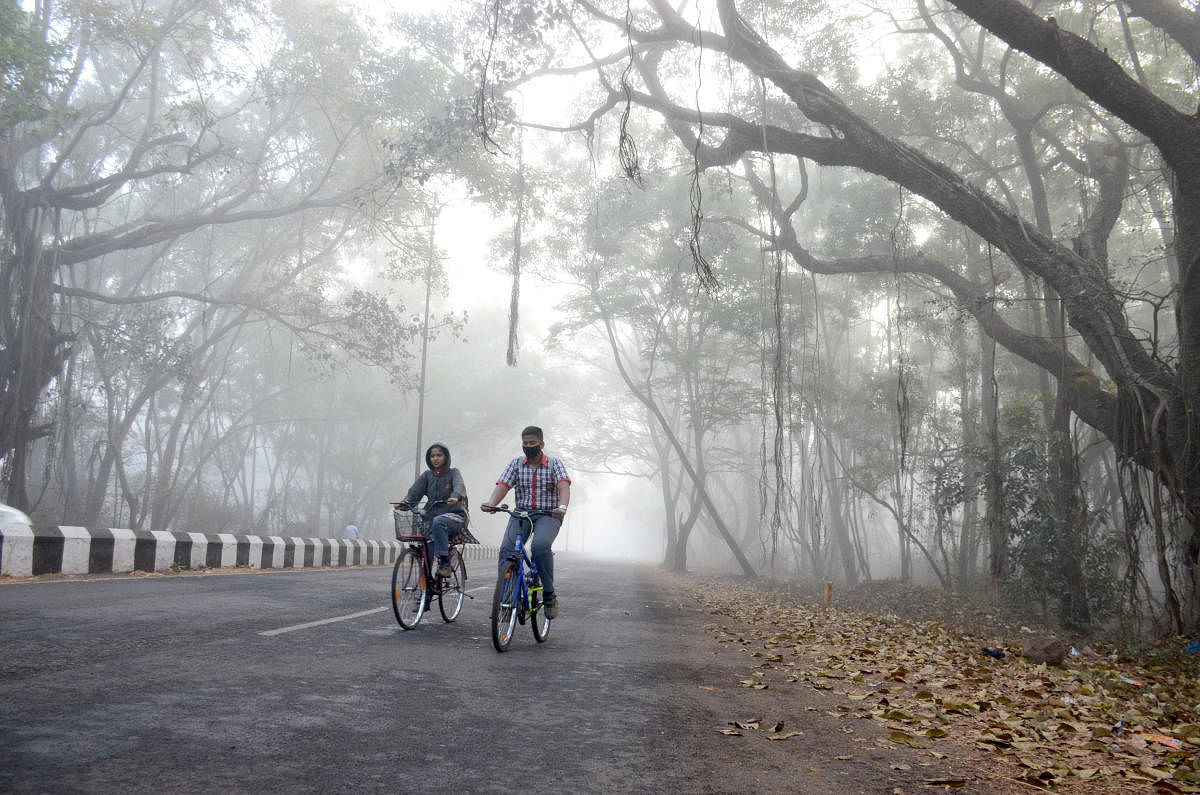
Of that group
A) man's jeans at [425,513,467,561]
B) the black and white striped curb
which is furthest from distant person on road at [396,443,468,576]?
the black and white striped curb

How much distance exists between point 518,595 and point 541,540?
0.47 metres

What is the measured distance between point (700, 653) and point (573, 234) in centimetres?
1991

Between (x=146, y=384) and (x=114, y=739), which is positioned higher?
(x=146, y=384)

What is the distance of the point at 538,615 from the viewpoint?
6754 millimetres

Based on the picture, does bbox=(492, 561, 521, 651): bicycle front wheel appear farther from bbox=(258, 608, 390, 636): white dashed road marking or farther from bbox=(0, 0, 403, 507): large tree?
bbox=(0, 0, 403, 507): large tree

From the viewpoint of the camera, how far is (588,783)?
10.2 ft

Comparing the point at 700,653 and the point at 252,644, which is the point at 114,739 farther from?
the point at 700,653

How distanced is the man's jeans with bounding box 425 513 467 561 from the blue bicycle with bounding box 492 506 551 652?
0.81m

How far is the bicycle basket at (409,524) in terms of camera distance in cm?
715

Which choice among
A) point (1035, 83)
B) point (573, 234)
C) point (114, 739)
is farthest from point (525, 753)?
point (573, 234)

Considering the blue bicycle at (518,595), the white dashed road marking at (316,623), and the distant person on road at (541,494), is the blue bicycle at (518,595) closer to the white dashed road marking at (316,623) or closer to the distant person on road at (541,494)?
the distant person on road at (541,494)

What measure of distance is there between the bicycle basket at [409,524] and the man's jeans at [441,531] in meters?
0.07

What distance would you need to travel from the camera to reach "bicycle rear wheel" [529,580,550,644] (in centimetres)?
652

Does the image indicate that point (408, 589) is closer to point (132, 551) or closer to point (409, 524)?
point (409, 524)
